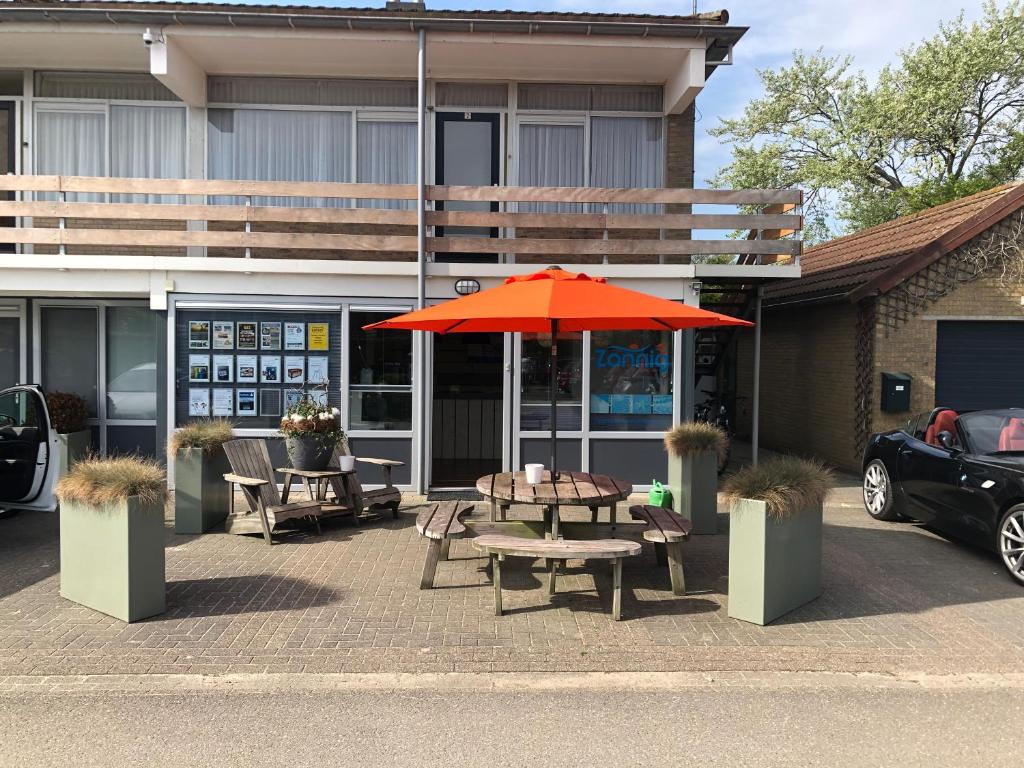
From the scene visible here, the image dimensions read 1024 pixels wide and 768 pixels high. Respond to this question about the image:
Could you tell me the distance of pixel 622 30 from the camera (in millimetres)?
9375

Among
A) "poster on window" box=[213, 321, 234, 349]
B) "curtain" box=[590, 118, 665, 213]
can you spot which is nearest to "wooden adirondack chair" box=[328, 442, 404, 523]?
"poster on window" box=[213, 321, 234, 349]

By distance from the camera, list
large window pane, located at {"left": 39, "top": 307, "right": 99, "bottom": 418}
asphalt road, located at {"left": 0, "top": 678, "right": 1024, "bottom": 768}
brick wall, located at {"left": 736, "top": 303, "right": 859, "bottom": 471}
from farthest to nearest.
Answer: brick wall, located at {"left": 736, "top": 303, "right": 859, "bottom": 471}, large window pane, located at {"left": 39, "top": 307, "right": 99, "bottom": 418}, asphalt road, located at {"left": 0, "top": 678, "right": 1024, "bottom": 768}

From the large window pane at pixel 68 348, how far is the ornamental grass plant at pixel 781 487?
9.12m

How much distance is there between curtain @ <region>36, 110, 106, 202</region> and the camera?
10602 mm

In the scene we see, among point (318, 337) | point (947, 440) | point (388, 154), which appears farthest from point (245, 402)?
point (947, 440)

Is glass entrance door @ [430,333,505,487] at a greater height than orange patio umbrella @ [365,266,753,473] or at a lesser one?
lesser

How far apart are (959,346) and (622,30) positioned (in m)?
7.19

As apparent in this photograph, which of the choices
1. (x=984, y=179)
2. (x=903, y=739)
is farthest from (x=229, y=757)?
(x=984, y=179)

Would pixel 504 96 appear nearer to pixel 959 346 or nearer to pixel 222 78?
pixel 222 78

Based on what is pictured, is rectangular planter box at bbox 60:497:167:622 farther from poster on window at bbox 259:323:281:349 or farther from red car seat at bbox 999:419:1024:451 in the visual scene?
red car seat at bbox 999:419:1024:451

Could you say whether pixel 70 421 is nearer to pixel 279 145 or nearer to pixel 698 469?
pixel 279 145

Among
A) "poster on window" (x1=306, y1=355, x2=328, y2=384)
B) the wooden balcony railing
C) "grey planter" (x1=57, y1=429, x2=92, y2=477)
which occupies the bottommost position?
"grey planter" (x1=57, y1=429, x2=92, y2=477)

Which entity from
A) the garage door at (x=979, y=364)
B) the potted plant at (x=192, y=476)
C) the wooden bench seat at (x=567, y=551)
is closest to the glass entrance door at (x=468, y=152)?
the potted plant at (x=192, y=476)

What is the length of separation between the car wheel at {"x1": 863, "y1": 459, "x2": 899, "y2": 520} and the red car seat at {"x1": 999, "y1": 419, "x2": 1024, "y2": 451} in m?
1.46
